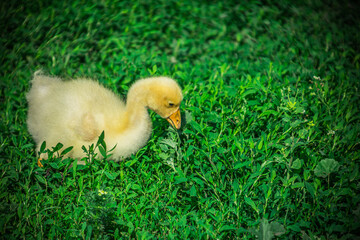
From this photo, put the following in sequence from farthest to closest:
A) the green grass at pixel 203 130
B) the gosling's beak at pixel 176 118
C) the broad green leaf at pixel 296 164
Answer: the gosling's beak at pixel 176 118, the broad green leaf at pixel 296 164, the green grass at pixel 203 130

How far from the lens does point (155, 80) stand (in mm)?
3176

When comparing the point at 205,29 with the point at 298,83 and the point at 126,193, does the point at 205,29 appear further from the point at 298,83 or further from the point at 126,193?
the point at 126,193

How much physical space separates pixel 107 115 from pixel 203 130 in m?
0.90

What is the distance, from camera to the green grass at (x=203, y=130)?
2.71m

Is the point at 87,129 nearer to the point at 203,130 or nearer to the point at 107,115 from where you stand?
the point at 107,115

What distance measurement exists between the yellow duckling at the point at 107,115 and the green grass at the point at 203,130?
0.19 meters

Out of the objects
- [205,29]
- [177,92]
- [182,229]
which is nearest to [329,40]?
[205,29]

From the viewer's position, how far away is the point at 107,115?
327 cm

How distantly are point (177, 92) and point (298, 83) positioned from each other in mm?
1731

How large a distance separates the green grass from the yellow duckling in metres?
0.19

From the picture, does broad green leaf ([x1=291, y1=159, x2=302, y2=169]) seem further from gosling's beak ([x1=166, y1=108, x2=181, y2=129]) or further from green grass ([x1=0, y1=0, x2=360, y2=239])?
gosling's beak ([x1=166, y1=108, x2=181, y2=129])

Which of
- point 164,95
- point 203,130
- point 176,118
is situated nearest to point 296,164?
point 203,130

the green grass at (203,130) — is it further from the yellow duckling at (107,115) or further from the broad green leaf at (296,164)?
the yellow duckling at (107,115)

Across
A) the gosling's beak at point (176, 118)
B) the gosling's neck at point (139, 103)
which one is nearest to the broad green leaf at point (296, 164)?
the gosling's beak at point (176, 118)
